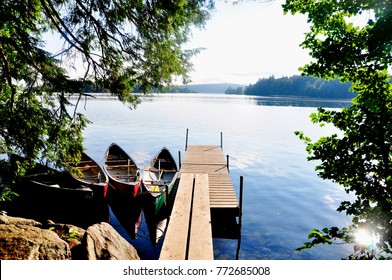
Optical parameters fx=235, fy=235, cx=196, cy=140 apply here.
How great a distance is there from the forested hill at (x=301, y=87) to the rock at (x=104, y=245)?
12963 cm

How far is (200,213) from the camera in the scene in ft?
21.7

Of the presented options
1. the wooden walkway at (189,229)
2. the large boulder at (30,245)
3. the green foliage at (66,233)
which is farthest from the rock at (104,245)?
the wooden walkway at (189,229)

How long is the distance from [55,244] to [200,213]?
3.53 meters

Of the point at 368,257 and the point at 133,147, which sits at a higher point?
the point at 368,257

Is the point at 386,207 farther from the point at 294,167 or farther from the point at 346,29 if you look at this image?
the point at 294,167

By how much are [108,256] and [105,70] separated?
445 cm

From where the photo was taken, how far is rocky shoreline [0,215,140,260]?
4.05 m

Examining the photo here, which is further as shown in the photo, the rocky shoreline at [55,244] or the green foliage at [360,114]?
the rocky shoreline at [55,244]

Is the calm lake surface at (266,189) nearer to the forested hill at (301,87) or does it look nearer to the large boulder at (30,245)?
the large boulder at (30,245)

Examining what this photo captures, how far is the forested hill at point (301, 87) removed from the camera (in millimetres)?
127588

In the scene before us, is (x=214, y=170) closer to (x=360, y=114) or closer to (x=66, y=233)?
(x=66, y=233)

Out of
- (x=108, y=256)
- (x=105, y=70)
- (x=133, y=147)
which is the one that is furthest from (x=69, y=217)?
(x=133, y=147)

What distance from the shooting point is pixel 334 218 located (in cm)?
1287

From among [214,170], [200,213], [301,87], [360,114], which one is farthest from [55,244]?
[301,87]
